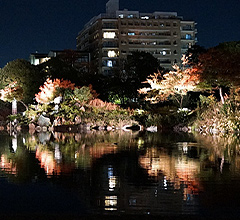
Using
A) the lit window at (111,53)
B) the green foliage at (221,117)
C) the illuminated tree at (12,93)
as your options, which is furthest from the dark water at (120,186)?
the lit window at (111,53)

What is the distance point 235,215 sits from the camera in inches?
215

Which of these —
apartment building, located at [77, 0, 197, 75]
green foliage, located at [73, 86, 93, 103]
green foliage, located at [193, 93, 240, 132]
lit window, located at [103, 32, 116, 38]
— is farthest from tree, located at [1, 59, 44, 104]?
lit window, located at [103, 32, 116, 38]

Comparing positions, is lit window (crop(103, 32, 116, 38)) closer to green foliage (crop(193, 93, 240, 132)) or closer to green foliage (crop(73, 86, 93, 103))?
green foliage (crop(73, 86, 93, 103))

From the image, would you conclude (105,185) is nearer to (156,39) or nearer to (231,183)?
(231,183)

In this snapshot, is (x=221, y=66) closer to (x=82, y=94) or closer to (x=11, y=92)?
(x=82, y=94)

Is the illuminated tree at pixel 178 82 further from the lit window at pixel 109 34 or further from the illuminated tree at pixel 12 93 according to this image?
the lit window at pixel 109 34

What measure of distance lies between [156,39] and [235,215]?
98570mm

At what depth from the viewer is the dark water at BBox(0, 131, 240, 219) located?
570 cm

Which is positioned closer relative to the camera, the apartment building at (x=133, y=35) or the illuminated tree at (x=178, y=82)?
the illuminated tree at (x=178, y=82)

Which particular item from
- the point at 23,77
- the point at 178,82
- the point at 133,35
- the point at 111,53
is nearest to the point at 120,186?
the point at 178,82

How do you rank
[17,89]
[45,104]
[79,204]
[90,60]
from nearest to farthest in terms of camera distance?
[79,204] < [45,104] < [17,89] < [90,60]

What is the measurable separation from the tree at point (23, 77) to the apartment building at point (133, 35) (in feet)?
185

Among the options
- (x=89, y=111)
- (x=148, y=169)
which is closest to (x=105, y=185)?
(x=148, y=169)

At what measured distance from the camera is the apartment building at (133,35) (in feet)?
321
